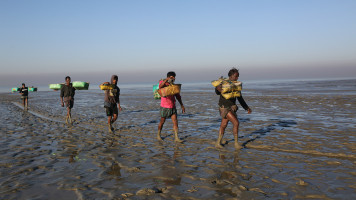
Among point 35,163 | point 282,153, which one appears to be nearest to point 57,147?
point 35,163

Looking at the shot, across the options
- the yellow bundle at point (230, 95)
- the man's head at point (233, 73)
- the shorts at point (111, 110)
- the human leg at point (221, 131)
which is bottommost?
the human leg at point (221, 131)

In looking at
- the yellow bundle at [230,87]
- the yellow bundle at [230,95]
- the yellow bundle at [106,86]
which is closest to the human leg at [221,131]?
the yellow bundle at [230,95]

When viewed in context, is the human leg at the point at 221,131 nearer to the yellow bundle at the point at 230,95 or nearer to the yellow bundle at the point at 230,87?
the yellow bundle at the point at 230,95

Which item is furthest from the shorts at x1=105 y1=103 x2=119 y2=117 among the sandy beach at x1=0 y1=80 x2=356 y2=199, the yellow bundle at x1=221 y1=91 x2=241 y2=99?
the yellow bundle at x1=221 y1=91 x2=241 y2=99

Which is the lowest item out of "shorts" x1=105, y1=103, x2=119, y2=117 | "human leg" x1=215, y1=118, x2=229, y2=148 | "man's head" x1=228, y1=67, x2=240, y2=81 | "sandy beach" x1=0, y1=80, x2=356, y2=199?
"sandy beach" x1=0, y1=80, x2=356, y2=199

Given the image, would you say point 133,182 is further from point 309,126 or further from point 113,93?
point 309,126

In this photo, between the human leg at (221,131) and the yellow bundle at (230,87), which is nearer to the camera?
the yellow bundle at (230,87)

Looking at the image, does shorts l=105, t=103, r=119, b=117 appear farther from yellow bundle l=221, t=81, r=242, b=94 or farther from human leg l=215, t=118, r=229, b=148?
yellow bundle l=221, t=81, r=242, b=94

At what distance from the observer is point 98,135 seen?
9.55 meters

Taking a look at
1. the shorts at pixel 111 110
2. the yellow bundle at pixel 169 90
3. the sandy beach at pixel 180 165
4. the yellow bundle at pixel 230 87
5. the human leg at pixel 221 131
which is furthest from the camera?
the shorts at pixel 111 110

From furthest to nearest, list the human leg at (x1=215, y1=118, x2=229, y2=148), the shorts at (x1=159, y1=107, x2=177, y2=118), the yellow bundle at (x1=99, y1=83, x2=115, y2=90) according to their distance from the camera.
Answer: the yellow bundle at (x1=99, y1=83, x2=115, y2=90)
the shorts at (x1=159, y1=107, x2=177, y2=118)
the human leg at (x1=215, y1=118, x2=229, y2=148)

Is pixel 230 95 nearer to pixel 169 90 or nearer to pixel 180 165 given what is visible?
pixel 169 90

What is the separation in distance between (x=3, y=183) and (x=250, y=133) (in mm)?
7419

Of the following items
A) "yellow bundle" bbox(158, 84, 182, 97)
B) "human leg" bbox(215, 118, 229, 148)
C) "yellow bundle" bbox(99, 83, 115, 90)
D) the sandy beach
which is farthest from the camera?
"yellow bundle" bbox(99, 83, 115, 90)
